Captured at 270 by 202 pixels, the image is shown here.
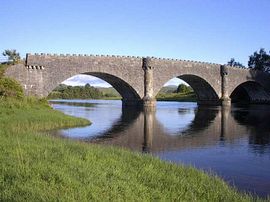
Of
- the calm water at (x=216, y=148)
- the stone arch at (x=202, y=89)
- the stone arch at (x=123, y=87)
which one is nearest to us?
the calm water at (x=216, y=148)

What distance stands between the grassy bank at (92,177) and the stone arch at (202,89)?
53842mm

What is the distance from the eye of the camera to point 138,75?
55.5m

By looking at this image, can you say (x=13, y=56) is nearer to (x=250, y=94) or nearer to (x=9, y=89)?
(x=9, y=89)

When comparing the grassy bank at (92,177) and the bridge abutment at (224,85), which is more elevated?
the bridge abutment at (224,85)

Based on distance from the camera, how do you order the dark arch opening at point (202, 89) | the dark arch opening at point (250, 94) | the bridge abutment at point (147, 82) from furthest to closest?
the dark arch opening at point (250, 94) → the dark arch opening at point (202, 89) → the bridge abutment at point (147, 82)

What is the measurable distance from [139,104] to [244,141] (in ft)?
116

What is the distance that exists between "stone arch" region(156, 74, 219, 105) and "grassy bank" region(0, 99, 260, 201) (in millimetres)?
53842

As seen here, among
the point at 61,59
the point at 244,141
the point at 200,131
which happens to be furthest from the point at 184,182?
the point at 61,59

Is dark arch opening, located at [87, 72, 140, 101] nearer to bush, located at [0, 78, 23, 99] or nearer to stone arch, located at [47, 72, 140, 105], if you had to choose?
stone arch, located at [47, 72, 140, 105]

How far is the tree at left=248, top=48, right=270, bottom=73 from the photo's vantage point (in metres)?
94.2

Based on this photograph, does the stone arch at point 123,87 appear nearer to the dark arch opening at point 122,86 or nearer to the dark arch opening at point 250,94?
the dark arch opening at point 122,86

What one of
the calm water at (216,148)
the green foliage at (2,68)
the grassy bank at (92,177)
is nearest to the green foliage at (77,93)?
the green foliage at (2,68)

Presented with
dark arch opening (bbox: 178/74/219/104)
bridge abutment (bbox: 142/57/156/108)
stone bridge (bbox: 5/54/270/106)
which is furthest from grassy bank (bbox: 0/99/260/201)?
dark arch opening (bbox: 178/74/219/104)

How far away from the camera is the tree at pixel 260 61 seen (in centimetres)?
9419
